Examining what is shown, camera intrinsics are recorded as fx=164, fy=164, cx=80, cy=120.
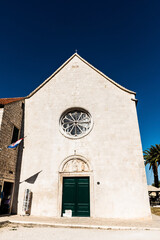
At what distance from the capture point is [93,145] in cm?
1277

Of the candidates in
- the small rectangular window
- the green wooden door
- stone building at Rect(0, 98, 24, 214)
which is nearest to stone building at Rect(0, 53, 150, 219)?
the green wooden door

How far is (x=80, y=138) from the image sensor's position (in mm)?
13141

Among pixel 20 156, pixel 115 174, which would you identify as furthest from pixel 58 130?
pixel 115 174

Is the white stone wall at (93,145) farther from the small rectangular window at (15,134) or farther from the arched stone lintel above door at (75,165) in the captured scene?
the small rectangular window at (15,134)

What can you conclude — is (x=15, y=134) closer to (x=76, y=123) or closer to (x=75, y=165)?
(x=76, y=123)

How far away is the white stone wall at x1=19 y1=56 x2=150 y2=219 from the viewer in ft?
36.9

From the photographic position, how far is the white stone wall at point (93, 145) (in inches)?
443

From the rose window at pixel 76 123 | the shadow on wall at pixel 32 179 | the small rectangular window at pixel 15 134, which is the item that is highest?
the rose window at pixel 76 123

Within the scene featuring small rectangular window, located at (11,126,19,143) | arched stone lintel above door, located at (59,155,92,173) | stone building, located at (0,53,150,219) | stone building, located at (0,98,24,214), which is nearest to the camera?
stone building, located at (0,53,150,219)

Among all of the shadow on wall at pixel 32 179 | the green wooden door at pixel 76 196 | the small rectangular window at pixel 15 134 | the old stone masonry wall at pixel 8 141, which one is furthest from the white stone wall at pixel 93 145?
the old stone masonry wall at pixel 8 141

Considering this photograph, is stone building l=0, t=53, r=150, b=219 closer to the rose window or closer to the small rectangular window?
the rose window

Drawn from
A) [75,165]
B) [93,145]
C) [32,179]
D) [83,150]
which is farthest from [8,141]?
[93,145]

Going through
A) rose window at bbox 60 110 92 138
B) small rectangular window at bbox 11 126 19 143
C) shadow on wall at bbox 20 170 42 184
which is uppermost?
rose window at bbox 60 110 92 138

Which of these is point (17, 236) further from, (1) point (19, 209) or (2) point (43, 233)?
(1) point (19, 209)
